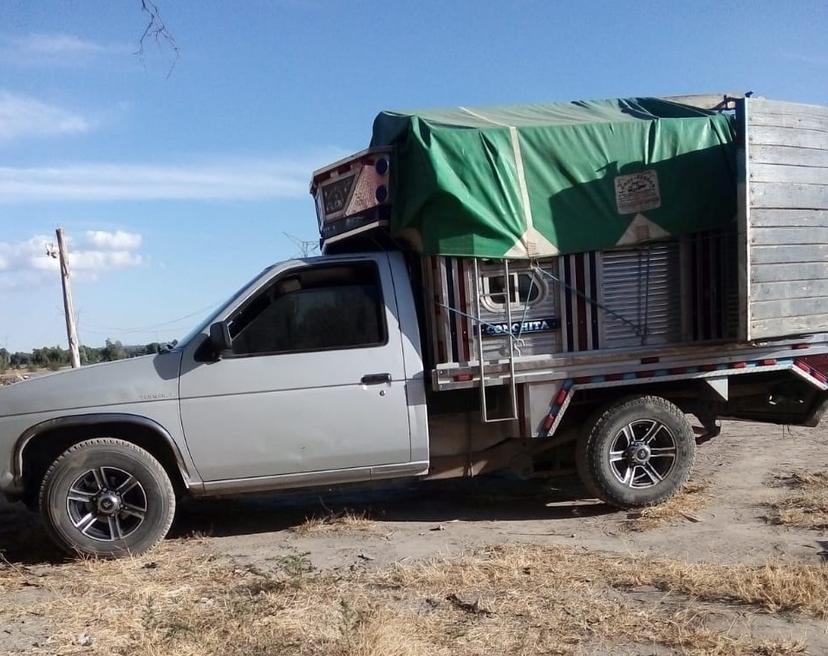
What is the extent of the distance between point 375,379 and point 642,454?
7.11ft

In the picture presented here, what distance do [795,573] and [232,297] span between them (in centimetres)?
402

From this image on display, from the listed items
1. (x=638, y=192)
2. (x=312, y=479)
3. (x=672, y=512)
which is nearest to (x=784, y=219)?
(x=638, y=192)

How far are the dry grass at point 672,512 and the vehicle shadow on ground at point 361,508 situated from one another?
1.19 feet

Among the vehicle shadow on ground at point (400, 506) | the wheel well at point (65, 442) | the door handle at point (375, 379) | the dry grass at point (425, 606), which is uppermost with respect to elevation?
the door handle at point (375, 379)

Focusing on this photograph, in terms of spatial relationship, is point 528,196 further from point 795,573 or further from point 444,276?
point 795,573

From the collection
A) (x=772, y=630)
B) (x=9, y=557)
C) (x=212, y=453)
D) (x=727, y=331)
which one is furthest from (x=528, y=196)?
(x=9, y=557)

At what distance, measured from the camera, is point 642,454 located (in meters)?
6.10

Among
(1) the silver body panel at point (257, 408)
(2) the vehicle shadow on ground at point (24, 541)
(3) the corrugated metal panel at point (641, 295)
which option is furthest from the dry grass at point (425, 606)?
(3) the corrugated metal panel at point (641, 295)

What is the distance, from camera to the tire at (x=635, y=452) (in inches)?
239

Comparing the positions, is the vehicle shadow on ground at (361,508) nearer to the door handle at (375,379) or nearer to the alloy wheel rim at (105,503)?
the alloy wheel rim at (105,503)

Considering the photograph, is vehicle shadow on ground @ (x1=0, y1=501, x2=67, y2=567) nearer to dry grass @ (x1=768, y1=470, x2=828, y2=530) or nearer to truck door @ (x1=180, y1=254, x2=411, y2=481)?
truck door @ (x1=180, y1=254, x2=411, y2=481)

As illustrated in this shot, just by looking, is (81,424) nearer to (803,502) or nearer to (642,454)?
(642,454)

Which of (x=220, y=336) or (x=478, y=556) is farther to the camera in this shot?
(x=220, y=336)

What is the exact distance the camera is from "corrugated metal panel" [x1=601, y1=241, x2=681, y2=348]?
6.01 m
